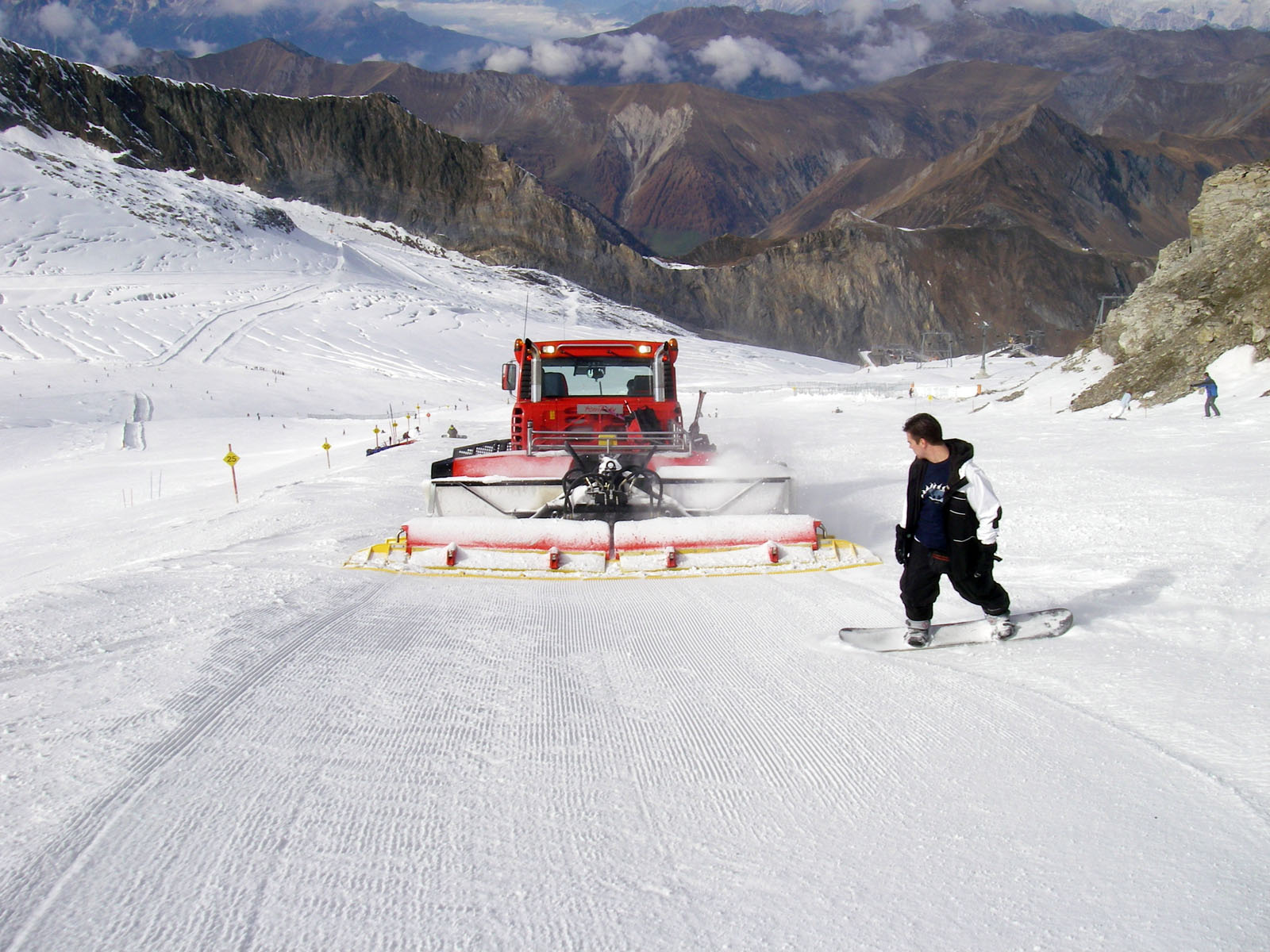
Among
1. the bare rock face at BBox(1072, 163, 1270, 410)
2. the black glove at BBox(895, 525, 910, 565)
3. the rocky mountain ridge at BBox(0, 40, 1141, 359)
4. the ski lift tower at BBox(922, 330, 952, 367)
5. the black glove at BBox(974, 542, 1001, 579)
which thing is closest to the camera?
the black glove at BBox(974, 542, 1001, 579)

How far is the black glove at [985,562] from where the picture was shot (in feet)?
15.4

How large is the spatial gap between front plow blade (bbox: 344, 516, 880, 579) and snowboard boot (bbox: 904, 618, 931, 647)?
6.32ft

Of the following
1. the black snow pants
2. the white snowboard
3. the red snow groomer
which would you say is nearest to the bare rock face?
the red snow groomer

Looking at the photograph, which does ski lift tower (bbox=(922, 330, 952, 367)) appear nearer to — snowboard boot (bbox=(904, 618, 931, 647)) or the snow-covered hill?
the snow-covered hill

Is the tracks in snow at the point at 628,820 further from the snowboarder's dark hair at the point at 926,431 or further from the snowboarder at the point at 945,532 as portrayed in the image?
the snowboarder's dark hair at the point at 926,431

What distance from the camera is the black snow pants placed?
4.78 m

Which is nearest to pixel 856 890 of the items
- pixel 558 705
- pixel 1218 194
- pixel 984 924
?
pixel 984 924

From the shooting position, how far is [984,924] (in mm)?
2393

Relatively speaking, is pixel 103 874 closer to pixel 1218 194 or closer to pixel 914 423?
pixel 914 423

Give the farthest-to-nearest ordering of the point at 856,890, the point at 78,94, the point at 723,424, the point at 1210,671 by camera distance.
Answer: the point at 78,94, the point at 723,424, the point at 1210,671, the point at 856,890

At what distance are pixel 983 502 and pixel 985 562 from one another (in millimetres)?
370

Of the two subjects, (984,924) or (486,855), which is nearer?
(984,924)

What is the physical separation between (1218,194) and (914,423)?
96.0 feet

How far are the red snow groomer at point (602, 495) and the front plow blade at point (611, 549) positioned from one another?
0.01m
